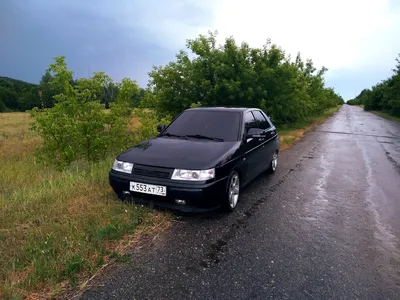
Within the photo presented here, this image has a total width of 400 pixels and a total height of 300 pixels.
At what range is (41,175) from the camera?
591 centimetres

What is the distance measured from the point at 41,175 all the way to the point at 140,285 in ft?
14.9

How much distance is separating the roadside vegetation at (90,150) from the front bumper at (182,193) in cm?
26

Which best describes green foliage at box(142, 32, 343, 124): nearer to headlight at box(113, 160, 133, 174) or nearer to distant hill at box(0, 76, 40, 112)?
headlight at box(113, 160, 133, 174)

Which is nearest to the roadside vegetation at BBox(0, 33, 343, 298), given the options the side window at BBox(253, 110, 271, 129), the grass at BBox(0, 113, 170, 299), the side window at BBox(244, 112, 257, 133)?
the grass at BBox(0, 113, 170, 299)

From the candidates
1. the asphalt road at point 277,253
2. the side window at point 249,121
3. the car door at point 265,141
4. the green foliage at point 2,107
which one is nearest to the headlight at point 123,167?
the asphalt road at point 277,253

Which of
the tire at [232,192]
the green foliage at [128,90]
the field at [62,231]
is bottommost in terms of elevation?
the field at [62,231]

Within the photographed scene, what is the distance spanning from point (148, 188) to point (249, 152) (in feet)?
6.25

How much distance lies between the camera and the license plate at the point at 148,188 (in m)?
3.47

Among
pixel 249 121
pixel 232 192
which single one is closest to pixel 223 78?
pixel 249 121

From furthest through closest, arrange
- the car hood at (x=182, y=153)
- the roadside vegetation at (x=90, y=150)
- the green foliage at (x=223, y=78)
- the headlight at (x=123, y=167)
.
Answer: the green foliage at (x=223, y=78) < the headlight at (x=123, y=167) < the car hood at (x=182, y=153) < the roadside vegetation at (x=90, y=150)

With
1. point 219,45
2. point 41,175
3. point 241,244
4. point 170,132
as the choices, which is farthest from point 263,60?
point 241,244

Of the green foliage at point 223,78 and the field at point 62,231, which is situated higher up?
the green foliage at point 223,78

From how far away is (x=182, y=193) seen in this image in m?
3.41

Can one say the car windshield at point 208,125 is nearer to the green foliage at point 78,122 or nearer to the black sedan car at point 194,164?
the black sedan car at point 194,164
